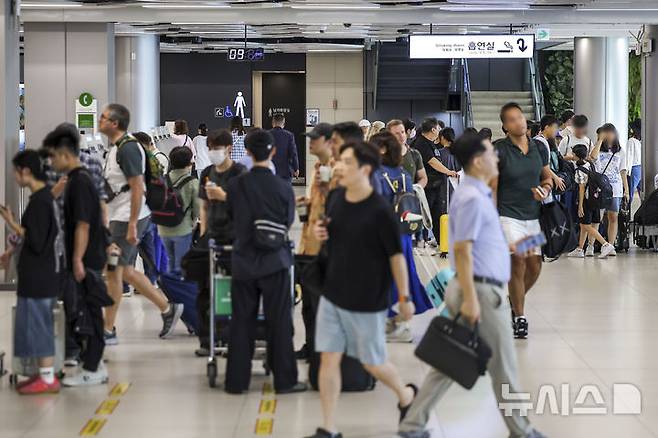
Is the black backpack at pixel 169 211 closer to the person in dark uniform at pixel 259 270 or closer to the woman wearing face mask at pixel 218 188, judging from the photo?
the woman wearing face mask at pixel 218 188

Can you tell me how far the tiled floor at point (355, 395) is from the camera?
22.4 feet

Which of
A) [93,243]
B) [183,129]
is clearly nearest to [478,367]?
[93,243]

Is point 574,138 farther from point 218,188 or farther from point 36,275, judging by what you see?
point 36,275

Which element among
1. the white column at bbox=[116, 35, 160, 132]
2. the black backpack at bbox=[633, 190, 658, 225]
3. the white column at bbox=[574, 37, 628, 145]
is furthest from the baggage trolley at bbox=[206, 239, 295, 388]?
the white column at bbox=[574, 37, 628, 145]

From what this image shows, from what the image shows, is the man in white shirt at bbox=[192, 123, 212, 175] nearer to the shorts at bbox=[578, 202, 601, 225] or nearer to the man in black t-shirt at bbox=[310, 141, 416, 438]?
the shorts at bbox=[578, 202, 601, 225]

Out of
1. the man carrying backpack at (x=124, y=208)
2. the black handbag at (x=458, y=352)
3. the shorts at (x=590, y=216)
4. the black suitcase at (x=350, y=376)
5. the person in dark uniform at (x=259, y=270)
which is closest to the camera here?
the black handbag at (x=458, y=352)

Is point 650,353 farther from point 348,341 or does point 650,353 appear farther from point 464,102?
point 464,102

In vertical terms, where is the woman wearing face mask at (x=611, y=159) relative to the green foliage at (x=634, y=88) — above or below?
below

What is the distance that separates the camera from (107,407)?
7.35m

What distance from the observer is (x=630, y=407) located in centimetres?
732

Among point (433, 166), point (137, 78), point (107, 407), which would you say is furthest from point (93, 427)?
point (137, 78)

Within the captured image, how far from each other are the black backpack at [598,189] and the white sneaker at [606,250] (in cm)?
57
